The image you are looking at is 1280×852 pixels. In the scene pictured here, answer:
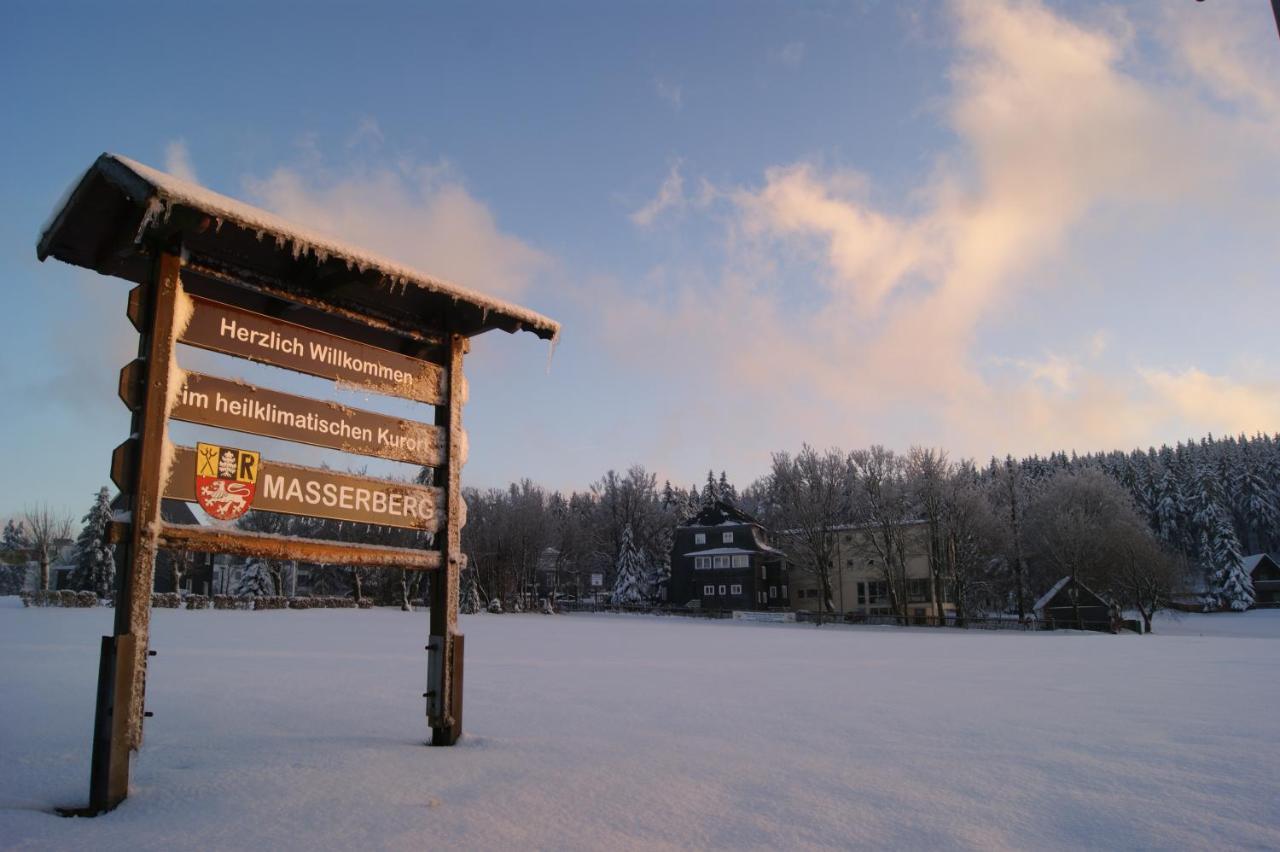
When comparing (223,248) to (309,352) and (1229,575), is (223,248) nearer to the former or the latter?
(309,352)

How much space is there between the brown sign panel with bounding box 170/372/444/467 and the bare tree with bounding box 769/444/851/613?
5339 centimetres

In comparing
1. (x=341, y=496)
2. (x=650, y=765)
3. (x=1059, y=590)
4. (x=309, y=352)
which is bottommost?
(x=1059, y=590)

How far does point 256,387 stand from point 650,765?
4.41 meters

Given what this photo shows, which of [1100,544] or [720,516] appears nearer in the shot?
[1100,544]

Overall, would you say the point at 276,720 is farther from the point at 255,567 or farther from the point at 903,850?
the point at 255,567

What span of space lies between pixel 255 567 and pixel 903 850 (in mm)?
80274

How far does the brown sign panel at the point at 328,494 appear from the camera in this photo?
18.4 feet

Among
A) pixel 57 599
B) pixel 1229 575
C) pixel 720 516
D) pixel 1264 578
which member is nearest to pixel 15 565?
pixel 57 599

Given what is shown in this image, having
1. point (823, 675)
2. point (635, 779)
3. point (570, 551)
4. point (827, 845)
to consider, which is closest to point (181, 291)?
point (635, 779)

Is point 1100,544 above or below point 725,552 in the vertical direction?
above

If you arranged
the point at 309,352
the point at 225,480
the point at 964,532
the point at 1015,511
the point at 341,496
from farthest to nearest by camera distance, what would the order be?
the point at 1015,511 < the point at 964,532 < the point at 309,352 < the point at 341,496 < the point at 225,480

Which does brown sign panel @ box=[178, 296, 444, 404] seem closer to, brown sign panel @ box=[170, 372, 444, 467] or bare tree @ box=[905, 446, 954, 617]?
brown sign panel @ box=[170, 372, 444, 467]

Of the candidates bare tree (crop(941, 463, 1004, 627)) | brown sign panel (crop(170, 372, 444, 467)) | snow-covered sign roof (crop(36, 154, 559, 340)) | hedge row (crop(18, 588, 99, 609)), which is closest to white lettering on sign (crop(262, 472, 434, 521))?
brown sign panel (crop(170, 372, 444, 467))

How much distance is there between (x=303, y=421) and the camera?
6.48 metres
